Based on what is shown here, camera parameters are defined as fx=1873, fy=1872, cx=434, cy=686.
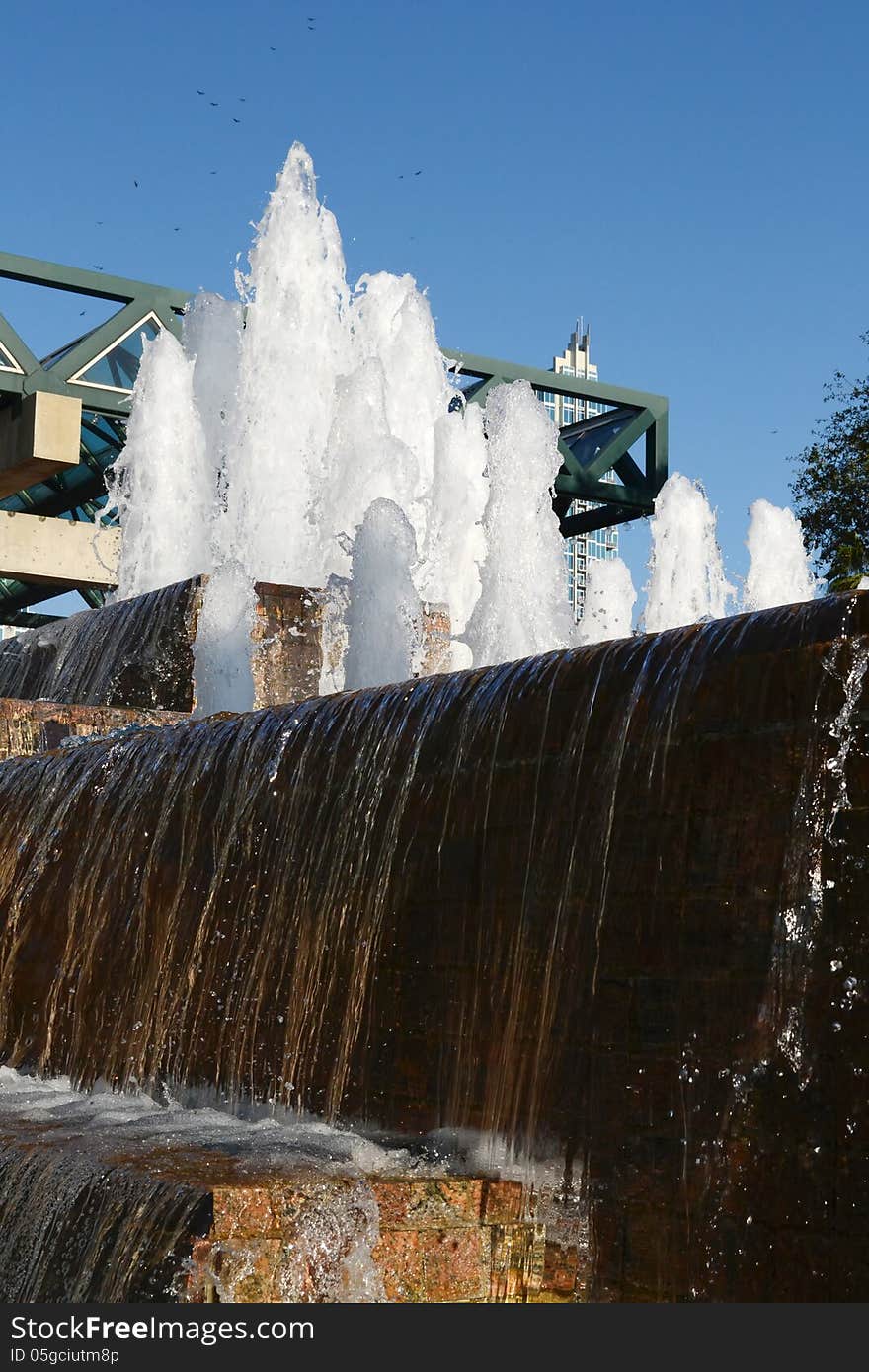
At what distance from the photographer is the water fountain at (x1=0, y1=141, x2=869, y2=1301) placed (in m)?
4.98

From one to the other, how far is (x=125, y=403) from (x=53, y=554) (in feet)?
Result: 10.5

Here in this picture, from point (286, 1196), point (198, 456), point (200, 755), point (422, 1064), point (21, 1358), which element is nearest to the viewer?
point (21, 1358)

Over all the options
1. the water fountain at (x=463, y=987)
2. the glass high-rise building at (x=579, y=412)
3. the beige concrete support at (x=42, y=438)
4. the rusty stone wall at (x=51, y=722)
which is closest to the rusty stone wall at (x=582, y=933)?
the water fountain at (x=463, y=987)

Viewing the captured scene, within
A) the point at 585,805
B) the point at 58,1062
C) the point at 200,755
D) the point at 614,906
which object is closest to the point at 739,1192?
the point at 614,906

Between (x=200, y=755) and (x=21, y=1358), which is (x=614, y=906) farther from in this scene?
(x=200, y=755)

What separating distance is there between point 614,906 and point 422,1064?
1.10m

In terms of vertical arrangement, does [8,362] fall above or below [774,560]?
above

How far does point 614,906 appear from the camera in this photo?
18.6ft

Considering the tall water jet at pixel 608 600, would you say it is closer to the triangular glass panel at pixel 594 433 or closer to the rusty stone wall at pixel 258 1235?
the triangular glass panel at pixel 594 433

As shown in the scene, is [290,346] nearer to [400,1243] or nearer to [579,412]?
[400,1243]

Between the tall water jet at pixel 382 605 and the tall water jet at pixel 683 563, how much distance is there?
905cm

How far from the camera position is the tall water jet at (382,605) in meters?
14.2

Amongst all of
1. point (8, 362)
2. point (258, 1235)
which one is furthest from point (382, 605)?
point (8, 362)

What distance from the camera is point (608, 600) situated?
28281 mm
